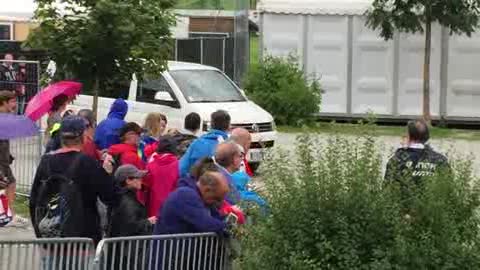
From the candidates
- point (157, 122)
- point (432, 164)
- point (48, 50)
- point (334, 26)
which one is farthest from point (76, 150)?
point (334, 26)

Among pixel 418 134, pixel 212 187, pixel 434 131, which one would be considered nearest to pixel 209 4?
pixel 434 131

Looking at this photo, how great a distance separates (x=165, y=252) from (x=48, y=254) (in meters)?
0.72

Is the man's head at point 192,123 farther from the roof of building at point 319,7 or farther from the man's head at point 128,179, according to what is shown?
the roof of building at point 319,7

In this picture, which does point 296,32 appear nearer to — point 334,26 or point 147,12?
point 334,26

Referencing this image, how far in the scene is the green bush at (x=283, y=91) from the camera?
24531mm

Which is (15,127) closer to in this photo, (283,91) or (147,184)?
(147,184)

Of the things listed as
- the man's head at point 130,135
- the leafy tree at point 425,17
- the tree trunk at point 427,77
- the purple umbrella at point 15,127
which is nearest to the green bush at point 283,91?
the leafy tree at point 425,17

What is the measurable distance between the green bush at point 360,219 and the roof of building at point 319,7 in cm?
1984

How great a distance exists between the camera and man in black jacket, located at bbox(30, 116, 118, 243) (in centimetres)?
714

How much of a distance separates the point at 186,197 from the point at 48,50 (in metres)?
5.79

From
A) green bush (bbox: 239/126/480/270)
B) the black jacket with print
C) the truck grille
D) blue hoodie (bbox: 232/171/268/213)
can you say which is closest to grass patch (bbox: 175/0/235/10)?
the truck grille

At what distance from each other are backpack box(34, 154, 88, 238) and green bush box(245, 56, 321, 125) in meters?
17.2

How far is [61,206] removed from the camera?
7176 millimetres

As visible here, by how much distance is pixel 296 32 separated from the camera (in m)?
26.3
